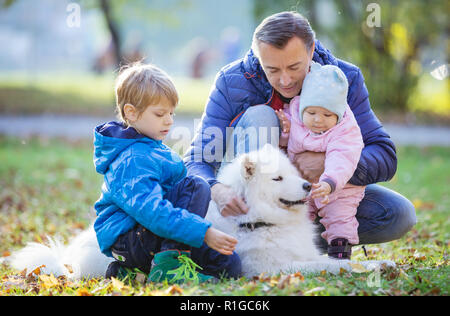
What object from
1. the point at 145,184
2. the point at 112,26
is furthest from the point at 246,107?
the point at 112,26

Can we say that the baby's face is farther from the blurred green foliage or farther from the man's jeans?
the blurred green foliage

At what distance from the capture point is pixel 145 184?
3.07m

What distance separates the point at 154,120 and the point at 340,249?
A: 1.71m

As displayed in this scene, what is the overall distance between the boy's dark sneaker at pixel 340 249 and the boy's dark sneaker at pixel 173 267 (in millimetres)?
1122

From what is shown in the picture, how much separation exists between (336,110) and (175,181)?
4.10 feet

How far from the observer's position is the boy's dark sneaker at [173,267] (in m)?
3.21

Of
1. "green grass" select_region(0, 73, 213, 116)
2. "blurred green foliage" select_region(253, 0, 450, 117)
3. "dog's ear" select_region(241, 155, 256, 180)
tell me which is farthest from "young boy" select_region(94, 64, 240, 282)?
"blurred green foliage" select_region(253, 0, 450, 117)

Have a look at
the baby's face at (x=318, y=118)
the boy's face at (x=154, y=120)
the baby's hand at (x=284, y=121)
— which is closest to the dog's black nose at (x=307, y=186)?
the baby's face at (x=318, y=118)

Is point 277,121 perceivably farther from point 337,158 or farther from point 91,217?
point 91,217
